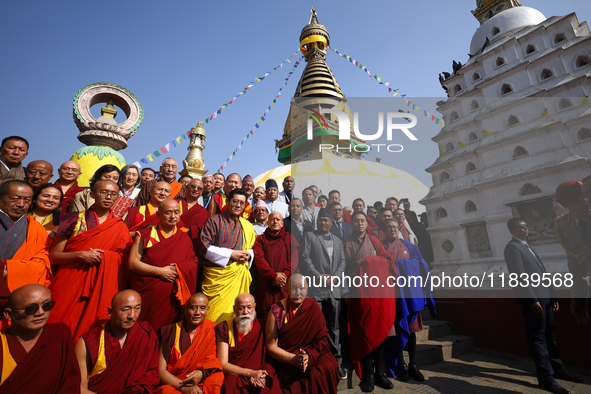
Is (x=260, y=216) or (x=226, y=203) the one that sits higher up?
(x=226, y=203)

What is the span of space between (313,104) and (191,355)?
1830cm

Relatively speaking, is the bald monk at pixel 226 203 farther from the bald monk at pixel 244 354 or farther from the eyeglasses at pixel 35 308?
the eyeglasses at pixel 35 308

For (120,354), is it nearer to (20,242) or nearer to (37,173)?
(20,242)

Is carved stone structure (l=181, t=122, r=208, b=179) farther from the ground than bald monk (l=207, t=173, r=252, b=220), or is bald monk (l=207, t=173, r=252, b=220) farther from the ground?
carved stone structure (l=181, t=122, r=208, b=179)

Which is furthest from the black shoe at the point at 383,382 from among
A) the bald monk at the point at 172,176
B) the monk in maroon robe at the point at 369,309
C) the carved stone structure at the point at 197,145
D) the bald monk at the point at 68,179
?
the carved stone structure at the point at 197,145

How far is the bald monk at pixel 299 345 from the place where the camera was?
2.88 m

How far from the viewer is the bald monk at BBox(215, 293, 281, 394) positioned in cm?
272

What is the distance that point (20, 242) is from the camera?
2758mm

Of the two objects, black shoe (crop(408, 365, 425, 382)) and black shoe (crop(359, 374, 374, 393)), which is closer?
black shoe (crop(359, 374, 374, 393))

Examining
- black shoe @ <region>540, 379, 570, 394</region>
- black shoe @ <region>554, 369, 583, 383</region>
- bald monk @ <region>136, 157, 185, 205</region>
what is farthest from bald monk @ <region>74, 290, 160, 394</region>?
black shoe @ <region>554, 369, 583, 383</region>

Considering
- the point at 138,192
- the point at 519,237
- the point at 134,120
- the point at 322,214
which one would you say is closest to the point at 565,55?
the point at 519,237

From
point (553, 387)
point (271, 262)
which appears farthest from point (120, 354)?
point (553, 387)

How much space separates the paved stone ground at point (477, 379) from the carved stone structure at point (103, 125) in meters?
7.36

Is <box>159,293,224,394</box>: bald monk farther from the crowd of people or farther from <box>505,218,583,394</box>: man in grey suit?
<box>505,218,583,394</box>: man in grey suit
